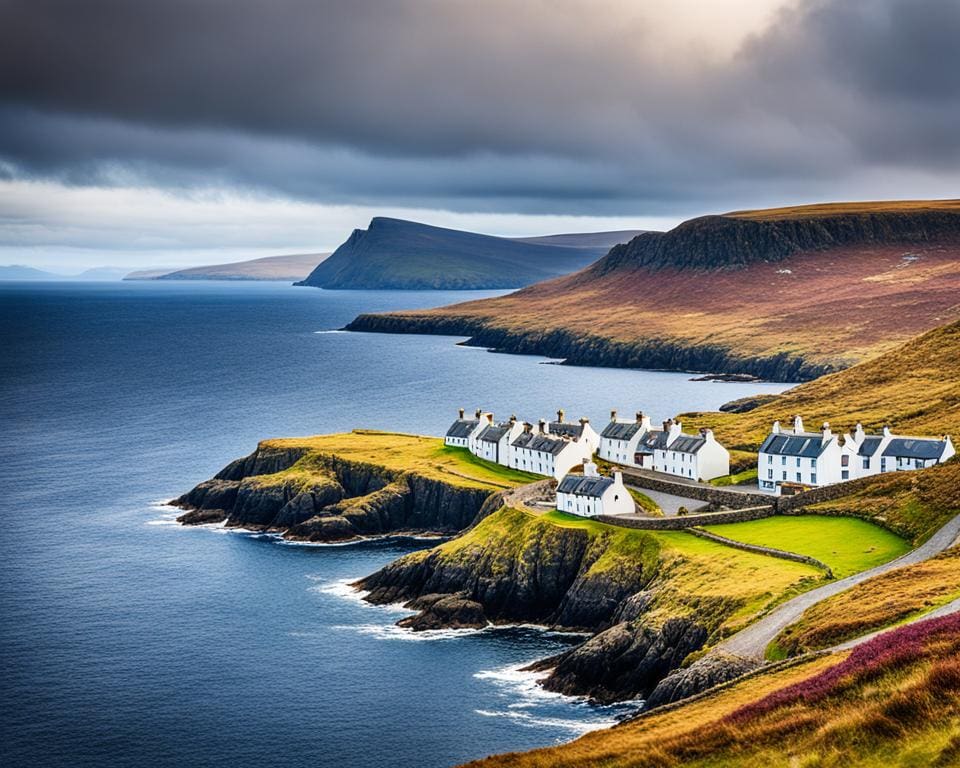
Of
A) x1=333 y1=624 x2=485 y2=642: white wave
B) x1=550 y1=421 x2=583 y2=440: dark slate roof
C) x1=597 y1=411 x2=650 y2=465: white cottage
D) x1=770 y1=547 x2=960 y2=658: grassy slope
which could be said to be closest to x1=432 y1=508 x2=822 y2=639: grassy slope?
x1=770 y1=547 x2=960 y2=658: grassy slope

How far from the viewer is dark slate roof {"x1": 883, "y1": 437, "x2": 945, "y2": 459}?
355 feet

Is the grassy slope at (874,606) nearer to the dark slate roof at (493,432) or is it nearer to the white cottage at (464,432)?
the dark slate roof at (493,432)

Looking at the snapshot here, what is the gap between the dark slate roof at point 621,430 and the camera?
127m

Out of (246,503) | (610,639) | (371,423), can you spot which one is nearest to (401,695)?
(610,639)

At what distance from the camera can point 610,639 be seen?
3073 inches

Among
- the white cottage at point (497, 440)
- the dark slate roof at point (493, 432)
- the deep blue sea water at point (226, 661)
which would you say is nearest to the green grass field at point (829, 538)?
the deep blue sea water at point (226, 661)

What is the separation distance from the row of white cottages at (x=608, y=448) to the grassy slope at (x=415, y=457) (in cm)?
219

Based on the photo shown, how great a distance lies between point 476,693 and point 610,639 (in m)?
10.1

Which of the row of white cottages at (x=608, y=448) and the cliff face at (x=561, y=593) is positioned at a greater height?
the row of white cottages at (x=608, y=448)

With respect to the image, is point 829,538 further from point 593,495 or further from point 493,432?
point 493,432

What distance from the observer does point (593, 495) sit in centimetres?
10075

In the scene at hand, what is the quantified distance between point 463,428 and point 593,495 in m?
46.6

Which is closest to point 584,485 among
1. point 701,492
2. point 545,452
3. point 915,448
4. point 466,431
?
point 701,492

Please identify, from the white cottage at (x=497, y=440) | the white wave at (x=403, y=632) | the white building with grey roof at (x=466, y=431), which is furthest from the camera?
the white building with grey roof at (x=466, y=431)
